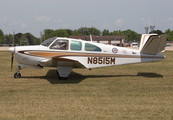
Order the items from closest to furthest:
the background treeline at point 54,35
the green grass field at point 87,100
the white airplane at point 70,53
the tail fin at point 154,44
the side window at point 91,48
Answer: the green grass field at point 87,100 < the tail fin at point 154,44 < the white airplane at point 70,53 < the side window at point 91,48 < the background treeline at point 54,35

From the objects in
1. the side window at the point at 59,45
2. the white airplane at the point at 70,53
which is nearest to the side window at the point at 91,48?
the white airplane at the point at 70,53

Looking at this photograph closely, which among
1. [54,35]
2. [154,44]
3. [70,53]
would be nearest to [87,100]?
[70,53]

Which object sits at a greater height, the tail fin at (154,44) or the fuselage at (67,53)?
the tail fin at (154,44)

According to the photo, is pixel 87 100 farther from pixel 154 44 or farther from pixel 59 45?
pixel 154 44

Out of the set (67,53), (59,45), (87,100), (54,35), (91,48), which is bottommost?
(87,100)

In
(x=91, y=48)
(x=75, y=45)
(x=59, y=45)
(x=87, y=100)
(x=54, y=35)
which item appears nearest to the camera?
(x=87, y=100)

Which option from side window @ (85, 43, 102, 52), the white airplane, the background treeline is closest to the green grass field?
the white airplane

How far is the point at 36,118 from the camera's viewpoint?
4.63 m

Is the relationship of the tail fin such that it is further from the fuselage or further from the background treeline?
the background treeline

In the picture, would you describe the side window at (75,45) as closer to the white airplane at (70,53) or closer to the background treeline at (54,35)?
the white airplane at (70,53)

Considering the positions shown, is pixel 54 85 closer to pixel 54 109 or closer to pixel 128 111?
pixel 54 109

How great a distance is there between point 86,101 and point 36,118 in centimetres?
178

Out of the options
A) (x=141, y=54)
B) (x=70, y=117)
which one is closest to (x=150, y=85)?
(x=141, y=54)

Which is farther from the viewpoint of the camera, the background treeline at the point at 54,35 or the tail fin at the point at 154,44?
the background treeline at the point at 54,35
